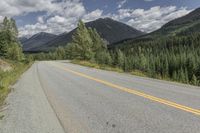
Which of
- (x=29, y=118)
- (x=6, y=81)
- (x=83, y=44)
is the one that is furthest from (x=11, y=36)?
(x=29, y=118)

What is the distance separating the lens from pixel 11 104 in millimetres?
9844

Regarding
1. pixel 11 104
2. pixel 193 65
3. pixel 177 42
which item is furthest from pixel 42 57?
pixel 11 104

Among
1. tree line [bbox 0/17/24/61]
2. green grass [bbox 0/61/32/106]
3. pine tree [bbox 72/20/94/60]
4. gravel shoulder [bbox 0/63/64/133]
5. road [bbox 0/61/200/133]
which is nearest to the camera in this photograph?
road [bbox 0/61/200/133]

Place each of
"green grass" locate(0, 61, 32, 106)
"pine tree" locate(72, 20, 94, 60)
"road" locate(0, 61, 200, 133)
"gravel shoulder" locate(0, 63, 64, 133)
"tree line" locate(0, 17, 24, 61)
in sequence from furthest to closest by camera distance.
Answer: "tree line" locate(0, 17, 24, 61), "pine tree" locate(72, 20, 94, 60), "green grass" locate(0, 61, 32, 106), "gravel shoulder" locate(0, 63, 64, 133), "road" locate(0, 61, 200, 133)

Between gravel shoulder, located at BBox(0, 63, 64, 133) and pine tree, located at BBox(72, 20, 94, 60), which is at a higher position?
pine tree, located at BBox(72, 20, 94, 60)

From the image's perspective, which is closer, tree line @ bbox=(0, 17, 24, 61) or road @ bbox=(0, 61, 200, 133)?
road @ bbox=(0, 61, 200, 133)

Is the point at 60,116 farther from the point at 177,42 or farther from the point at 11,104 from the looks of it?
the point at 177,42

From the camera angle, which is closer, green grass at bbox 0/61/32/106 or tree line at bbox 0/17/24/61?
green grass at bbox 0/61/32/106

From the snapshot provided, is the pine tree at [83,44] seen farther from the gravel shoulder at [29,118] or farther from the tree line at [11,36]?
the gravel shoulder at [29,118]

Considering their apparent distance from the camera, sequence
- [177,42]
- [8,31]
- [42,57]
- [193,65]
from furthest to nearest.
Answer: [42,57] < [177,42] < [8,31] < [193,65]

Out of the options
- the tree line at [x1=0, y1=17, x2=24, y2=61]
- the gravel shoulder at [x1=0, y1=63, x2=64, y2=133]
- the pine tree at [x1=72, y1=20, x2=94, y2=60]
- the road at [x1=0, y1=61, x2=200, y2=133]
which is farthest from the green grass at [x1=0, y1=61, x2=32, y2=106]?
the tree line at [x1=0, y1=17, x2=24, y2=61]

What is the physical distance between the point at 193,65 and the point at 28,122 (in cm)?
3253

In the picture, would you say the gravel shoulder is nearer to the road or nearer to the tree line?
the road

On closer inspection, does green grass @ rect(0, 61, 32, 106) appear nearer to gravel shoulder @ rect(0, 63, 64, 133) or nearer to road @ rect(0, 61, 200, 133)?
gravel shoulder @ rect(0, 63, 64, 133)
